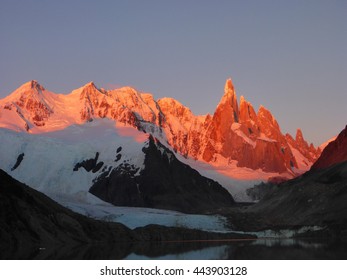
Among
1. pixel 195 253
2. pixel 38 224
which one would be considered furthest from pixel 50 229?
pixel 195 253

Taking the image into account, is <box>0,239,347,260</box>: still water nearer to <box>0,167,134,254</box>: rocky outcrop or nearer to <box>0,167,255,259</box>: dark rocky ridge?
<box>0,167,255,259</box>: dark rocky ridge

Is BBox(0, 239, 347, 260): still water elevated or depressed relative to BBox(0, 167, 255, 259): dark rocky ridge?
depressed

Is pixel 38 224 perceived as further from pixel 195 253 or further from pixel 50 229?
pixel 195 253

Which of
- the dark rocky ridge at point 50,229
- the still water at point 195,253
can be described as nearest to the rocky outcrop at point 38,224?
the dark rocky ridge at point 50,229

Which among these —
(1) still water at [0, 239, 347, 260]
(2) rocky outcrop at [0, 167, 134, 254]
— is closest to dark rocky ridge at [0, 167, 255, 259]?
(2) rocky outcrop at [0, 167, 134, 254]

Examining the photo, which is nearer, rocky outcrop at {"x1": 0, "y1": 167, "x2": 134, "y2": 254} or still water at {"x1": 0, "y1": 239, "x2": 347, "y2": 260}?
still water at {"x1": 0, "y1": 239, "x2": 347, "y2": 260}

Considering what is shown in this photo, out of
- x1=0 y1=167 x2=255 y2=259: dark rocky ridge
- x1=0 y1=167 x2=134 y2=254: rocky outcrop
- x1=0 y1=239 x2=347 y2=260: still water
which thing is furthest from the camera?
x1=0 y1=167 x2=134 y2=254: rocky outcrop

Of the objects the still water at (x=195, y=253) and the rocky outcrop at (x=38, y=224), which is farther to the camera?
the rocky outcrop at (x=38, y=224)

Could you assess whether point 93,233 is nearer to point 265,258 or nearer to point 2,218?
point 2,218

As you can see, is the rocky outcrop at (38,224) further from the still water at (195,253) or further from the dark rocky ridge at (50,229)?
the still water at (195,253)

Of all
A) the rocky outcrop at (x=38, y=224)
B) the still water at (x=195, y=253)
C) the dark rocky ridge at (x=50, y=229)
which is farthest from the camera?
the rocky outcrop at (x=38, y=224)

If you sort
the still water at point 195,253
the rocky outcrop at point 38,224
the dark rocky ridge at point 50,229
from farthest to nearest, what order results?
the rocky outcrop at point 38,224 < the dark rocky ridge at point 50,229 < the still water at point 195,253
